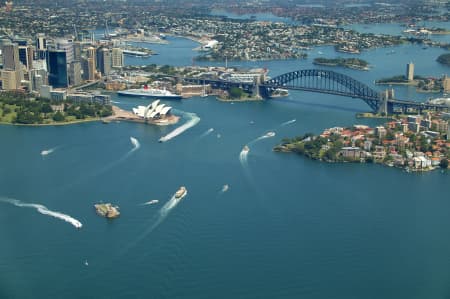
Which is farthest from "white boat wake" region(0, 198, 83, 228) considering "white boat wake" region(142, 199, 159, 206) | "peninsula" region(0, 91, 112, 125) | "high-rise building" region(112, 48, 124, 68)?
"high-rise building" region(112, 48, 124, 68)

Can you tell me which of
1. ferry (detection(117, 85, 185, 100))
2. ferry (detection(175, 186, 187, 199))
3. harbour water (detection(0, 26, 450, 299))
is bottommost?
harbour water (detection(0, 26, 450, 299))

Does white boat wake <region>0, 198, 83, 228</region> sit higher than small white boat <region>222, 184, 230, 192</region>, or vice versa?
small white boat <region>222, 184, 230, 192</region>

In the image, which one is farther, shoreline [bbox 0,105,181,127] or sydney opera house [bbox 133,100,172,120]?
sydney opera house [bbox 133,100,172,120]

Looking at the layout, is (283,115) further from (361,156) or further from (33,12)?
(33,12)

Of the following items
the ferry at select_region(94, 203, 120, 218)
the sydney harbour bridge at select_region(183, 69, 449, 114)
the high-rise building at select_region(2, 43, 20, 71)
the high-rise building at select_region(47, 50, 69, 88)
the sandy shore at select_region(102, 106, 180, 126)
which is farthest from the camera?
the high-rise building at select_region(47, 50, 69, 88)

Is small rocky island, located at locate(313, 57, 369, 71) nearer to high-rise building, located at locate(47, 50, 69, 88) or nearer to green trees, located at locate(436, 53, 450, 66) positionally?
green trees, located at locate(436, 53, 450, 66)

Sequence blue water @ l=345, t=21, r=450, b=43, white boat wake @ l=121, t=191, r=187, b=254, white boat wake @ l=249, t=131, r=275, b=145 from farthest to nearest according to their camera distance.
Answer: blue water @ l=345, t=21, r=450, b=43, white boat wake @ l=249, t=131, r=275, b=145, white boat wake @ l=121, t=191, r=187, b=254

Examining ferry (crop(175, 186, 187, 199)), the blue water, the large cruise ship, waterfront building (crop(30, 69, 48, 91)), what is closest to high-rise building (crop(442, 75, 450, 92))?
the large cruise ship

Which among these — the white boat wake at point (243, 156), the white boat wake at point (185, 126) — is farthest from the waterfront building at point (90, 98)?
the white boat wake at point (243, 156)
